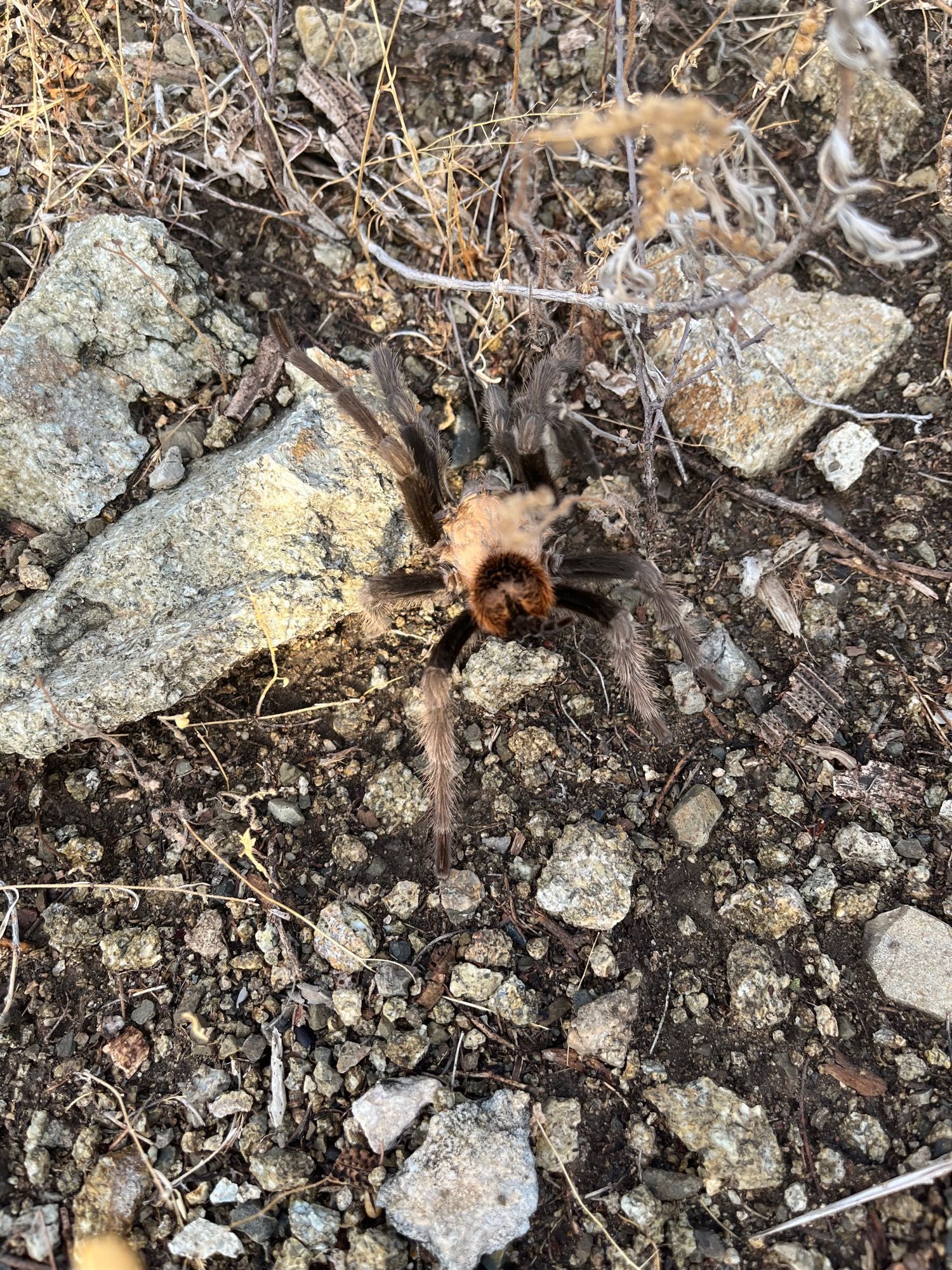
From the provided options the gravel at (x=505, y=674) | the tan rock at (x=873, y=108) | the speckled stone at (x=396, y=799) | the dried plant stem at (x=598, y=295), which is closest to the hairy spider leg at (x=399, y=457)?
the gravel at (x=505, y=674)

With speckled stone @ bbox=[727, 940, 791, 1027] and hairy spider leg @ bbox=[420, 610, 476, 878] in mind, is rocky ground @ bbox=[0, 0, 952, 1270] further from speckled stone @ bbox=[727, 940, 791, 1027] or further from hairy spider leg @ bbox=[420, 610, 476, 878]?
hairy spider leg @ bbox=[420, 610, 476, 878]

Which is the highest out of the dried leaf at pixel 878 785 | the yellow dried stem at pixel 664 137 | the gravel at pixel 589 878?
the yellow dried stem at pixel 664 137

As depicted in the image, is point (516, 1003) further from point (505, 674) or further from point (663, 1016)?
point (505, 674)

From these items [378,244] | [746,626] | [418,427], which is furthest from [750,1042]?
[378,244]

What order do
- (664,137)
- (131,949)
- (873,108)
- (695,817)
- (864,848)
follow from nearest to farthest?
(664,137) < (131,949) < (864,848) < (695,817) < (873,108)

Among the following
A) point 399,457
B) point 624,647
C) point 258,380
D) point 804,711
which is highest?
point 258,380

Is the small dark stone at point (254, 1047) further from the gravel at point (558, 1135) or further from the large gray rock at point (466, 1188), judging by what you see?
the gravel at point (558, 1135)

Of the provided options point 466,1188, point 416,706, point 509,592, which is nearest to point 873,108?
point 509,592
